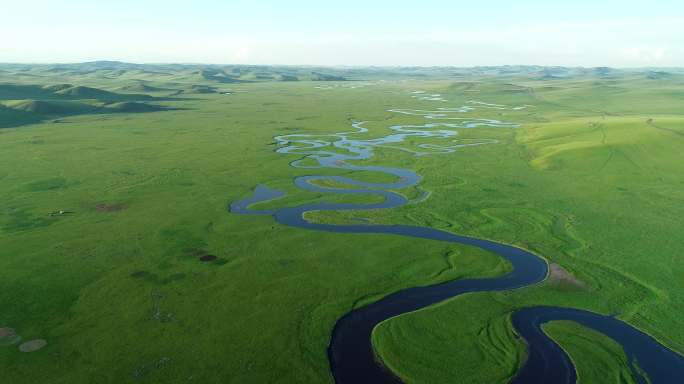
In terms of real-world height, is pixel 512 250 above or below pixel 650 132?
below

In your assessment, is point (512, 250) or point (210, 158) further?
point (210, 158)

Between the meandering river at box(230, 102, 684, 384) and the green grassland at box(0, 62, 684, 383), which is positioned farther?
the green grassland at box(0, 62, 684, 383)

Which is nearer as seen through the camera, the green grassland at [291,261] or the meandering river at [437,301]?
the meandering river at [437,301]

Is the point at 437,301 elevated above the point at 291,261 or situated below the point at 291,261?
below

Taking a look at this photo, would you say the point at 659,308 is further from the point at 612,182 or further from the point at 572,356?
the point at 612,182

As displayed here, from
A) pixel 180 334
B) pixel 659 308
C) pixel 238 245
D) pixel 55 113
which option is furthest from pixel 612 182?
pixel 55 113

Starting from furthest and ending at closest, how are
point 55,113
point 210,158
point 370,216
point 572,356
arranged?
1. point 55,113
2. point 210,158
3. point 370,216
4. point 572,356

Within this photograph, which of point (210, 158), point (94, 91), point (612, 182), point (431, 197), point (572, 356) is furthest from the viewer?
point (94, 91)

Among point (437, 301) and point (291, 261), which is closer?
point (437, 301)
